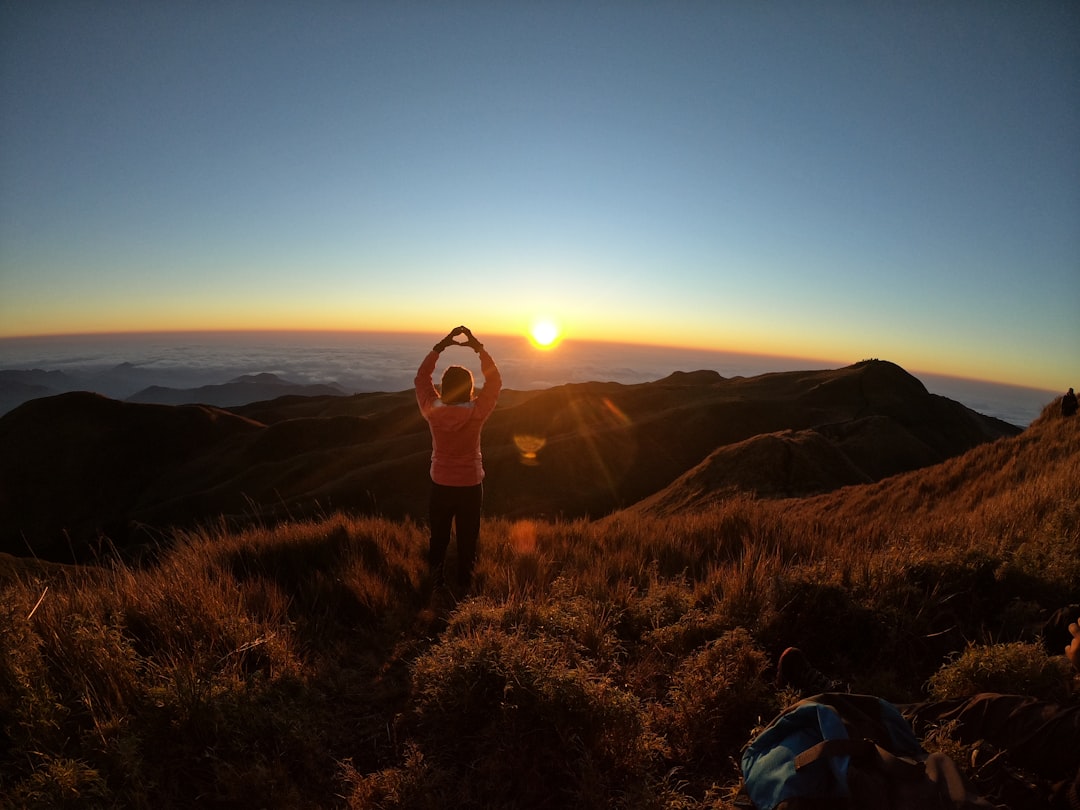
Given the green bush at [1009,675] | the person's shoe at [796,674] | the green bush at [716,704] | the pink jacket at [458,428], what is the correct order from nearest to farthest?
1. the green bush at [716,704]
2. the green bush at [1009,675]
3. the person's shoe at [796,674]
4. the pink jacket at [458,428]

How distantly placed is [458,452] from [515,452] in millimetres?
29930

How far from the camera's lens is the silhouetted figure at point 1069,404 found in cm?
1223

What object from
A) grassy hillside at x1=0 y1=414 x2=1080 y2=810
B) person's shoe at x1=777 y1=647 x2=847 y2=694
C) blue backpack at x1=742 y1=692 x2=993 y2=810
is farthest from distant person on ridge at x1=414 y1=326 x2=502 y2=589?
blue backpack at x1=742 y1=692 x2=993 y2=810

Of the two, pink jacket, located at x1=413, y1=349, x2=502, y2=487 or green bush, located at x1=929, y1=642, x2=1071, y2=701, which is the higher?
pink jacket, located at x1=413, y1=349, x2=502, y2=487

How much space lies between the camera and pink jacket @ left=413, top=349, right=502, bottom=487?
16.8 ft

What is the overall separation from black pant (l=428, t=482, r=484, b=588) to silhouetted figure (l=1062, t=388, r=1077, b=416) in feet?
47.8

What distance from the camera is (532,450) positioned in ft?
117

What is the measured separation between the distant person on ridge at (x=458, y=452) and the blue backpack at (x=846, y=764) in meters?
3.28

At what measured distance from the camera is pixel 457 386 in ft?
17.3

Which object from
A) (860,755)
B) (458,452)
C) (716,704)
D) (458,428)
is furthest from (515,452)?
(860,755)

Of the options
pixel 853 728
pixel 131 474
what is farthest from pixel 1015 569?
pixel 131 474

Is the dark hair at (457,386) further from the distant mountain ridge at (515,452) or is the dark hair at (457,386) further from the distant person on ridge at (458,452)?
the distant mountain ridge at (515,452)

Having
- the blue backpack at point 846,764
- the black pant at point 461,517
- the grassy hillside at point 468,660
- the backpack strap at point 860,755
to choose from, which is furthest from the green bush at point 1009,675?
the black pant at point 461,517

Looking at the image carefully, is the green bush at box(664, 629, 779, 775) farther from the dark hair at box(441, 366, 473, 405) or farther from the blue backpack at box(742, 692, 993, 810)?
the dark hair at box(441, 366, 473, 405)
